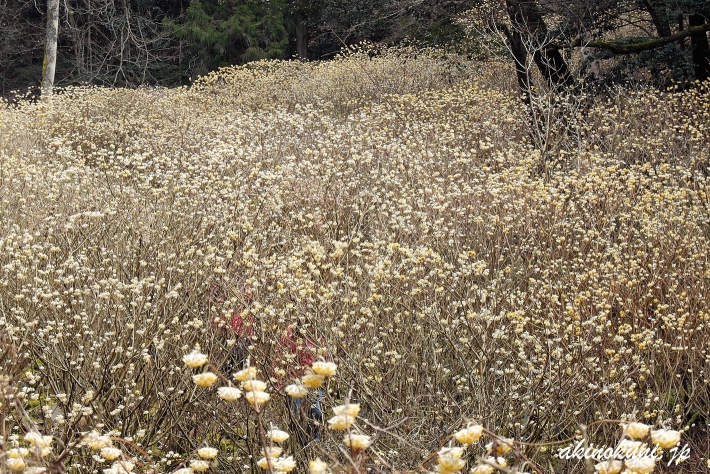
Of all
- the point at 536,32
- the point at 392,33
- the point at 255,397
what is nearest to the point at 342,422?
the point at 255,397

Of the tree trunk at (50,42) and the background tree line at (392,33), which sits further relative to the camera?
the tree trunk at (50,42)

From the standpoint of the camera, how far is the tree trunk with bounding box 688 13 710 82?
8719mm

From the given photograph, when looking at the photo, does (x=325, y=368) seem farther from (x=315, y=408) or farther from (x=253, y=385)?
(x=315, y=408)

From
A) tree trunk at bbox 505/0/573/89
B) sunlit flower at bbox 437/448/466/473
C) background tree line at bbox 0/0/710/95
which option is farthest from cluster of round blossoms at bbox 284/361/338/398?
tree trunk at bbox 505/0/573/89

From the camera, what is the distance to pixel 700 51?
8758 mm

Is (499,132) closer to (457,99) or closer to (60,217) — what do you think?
(457,99)

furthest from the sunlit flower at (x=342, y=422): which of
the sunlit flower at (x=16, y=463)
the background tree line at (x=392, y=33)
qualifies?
the background tree line at (x=392, y=33)

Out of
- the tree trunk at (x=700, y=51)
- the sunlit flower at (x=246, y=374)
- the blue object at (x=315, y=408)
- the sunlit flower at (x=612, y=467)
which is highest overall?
the tree trunk at (x=700, y=51)

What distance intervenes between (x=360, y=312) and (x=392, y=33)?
13.7 meters

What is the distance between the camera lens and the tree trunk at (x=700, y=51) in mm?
8719

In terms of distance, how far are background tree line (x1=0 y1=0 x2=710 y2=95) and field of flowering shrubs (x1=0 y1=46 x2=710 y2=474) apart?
0.92 meters

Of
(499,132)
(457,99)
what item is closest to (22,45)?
(457,99)

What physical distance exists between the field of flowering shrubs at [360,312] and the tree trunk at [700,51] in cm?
97

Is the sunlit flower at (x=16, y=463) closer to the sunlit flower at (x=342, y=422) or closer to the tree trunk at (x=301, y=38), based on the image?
the sunlit flower at (x=342, y=422)
